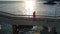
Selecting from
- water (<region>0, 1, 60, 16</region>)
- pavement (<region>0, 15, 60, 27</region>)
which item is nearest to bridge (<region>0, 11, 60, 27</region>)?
pavement (<region>0, 15, 60, 27</region>)

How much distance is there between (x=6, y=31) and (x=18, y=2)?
1165 mm

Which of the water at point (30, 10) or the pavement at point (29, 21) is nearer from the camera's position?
the pavement at point (29, 21)

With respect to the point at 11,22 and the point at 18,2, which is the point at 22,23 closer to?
the point at 11,22

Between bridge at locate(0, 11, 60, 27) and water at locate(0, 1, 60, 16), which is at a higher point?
water at locate(0, 1, 60, 16)

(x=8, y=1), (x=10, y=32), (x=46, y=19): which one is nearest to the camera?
(x=46, y=19)

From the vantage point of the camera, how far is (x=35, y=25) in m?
1.78

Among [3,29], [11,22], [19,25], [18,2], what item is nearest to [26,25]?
[19,25]

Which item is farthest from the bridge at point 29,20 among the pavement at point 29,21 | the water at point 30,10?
the water at point 30,10

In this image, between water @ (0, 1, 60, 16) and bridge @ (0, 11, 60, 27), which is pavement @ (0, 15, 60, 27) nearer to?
bridge @ (0, 11, 60, 27)

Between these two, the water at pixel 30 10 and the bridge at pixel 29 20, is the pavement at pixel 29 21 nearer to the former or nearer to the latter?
the bridge at pixel 29 20

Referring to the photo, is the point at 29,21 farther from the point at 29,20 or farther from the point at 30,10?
Result: the point at 30,10

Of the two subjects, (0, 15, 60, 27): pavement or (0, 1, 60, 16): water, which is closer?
(0, 15, 60, 27): pavement

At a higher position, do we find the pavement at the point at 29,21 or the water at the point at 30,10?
the water at the point at 30,10

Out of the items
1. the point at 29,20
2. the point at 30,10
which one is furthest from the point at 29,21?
the point at 30,10
